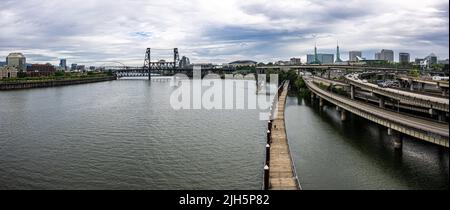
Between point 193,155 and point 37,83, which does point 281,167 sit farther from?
point 37,83

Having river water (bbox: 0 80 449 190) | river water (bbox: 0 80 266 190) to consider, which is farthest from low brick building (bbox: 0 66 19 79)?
river water (bbox: 0 80 449 190)

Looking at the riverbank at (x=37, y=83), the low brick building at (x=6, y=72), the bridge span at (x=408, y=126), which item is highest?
the low brick building at (x=6, y=72)

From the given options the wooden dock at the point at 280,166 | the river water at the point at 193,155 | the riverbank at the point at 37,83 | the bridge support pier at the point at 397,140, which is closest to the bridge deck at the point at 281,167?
the wooden dock at the point at 280,166

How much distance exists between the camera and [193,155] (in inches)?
796

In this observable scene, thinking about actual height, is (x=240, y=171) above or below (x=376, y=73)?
below

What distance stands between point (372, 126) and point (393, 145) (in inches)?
271

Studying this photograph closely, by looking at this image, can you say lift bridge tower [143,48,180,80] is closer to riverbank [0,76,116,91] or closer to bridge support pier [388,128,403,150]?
riverbank [0,76,116,91]

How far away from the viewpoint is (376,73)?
3214 inches

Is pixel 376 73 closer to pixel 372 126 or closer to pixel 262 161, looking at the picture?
pixel 372 126

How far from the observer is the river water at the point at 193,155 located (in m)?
16.3

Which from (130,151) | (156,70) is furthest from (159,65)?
(130,151)

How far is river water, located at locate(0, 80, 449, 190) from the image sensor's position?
16.3m

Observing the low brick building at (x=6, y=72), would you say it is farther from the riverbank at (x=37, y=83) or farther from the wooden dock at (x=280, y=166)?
the wooden dock at (x=280, y=166)
